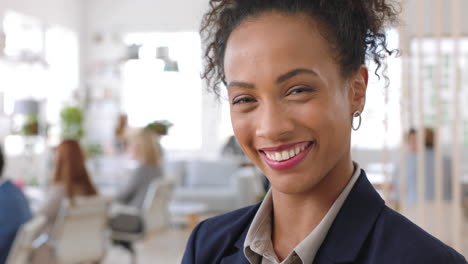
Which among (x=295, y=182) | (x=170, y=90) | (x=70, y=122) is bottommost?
(x=295, y=182)

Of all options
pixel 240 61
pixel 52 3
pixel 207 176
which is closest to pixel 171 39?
pixel 52 3

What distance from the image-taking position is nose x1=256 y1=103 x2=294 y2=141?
789 mm

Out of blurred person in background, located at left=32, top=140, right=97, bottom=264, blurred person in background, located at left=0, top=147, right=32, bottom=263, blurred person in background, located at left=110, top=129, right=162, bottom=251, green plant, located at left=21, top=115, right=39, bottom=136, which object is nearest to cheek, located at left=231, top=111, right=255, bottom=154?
blurred person in background, located at left=0, top=147, right=32, bottom=263

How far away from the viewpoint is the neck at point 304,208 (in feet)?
2.81

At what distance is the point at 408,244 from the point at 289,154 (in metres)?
0.19

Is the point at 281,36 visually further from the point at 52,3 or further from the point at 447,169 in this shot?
the point at 52,3

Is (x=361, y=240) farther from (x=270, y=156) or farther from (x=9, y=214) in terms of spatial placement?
(x=9, y=214)

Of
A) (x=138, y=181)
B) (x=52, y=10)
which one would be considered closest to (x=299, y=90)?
(x=138, y=181)

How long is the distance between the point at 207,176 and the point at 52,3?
14.7ft

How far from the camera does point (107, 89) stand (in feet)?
39.0

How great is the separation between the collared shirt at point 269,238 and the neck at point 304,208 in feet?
0.04

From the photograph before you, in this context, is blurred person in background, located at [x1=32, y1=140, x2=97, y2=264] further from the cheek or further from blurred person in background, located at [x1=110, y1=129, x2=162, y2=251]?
the cheek

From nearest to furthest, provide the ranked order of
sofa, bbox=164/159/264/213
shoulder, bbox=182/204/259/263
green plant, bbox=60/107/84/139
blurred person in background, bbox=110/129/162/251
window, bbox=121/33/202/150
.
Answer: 1. shoulder, bbox=182/204/259/263
2. blurred person in background, bbox=110/129/162/251
3. sofa, bbox=164/159/264/213
4. green plant, bbox=60/107/84/139
5. window, bbox=121/33/202/150

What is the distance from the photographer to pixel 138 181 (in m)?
5.49
